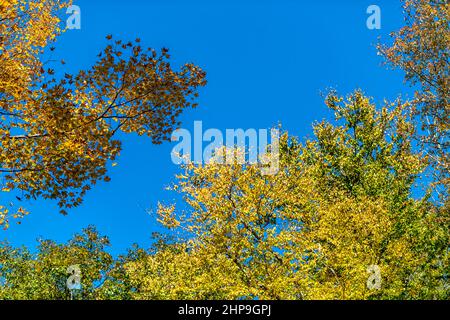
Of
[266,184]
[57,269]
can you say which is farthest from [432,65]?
[57,269]

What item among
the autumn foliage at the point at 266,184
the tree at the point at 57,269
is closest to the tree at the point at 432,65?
the autumn foliage at the point at 266,184

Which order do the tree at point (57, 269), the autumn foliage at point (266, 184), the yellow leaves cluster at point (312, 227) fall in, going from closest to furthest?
the autumn foliage at point (266, 184), the yellow leaves cluster at point (312, 227), the tree at point (57, 269)

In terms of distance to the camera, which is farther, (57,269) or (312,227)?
(57,269)

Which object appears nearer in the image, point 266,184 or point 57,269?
point 266,184

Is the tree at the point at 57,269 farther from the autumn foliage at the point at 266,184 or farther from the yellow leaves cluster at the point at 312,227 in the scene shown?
the yellow leaves cluster at the point at 312,227

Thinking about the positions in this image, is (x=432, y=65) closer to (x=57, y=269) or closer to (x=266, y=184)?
(x=266, y=184)

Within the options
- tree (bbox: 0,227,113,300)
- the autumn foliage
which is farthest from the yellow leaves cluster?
tree (bbox: 0,227,113,300)

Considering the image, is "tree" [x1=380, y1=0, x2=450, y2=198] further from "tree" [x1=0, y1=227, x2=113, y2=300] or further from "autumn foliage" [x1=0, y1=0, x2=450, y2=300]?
"tree" [x1=0, y1=227, x2=113, y2=300]

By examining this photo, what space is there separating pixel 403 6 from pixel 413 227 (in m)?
14.9

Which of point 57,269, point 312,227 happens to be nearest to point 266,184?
point 312,227

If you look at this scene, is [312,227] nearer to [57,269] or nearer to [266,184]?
[266,184]

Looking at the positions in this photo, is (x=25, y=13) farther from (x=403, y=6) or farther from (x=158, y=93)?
(x=403, y=6)

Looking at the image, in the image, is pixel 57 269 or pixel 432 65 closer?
pixel 432 65
